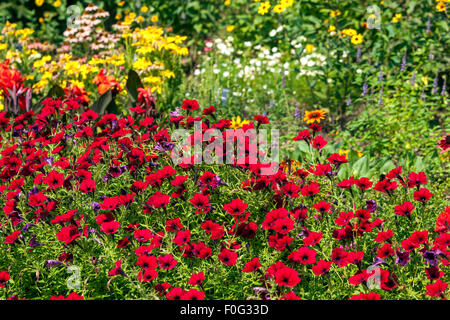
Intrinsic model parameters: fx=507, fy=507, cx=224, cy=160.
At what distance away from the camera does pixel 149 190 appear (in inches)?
115

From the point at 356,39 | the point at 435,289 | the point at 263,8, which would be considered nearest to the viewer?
the point at 435,289

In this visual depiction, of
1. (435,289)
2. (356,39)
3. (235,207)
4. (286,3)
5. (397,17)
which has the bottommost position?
(435,289)

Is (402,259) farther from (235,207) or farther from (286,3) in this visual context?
(286,3)

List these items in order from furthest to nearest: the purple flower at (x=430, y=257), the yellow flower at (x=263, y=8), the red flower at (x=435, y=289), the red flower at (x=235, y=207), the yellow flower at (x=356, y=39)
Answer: the yellow flower at (x=263, y=8)
the yellow flower at (x=356, y=39)
the red flower at (x=235, y=207)
the purple flower at (x=430, y=257)
the red flower at (x=435, y=289)

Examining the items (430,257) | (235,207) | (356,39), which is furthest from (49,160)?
(356,39)

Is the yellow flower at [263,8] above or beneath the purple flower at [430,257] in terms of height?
above

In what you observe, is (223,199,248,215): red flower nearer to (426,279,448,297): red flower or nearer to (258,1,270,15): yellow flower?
(426,279,448,297): red flower

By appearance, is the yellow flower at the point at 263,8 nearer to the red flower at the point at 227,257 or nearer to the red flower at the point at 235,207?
the red flower at the point at 235,207

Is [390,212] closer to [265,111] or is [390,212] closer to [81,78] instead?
[265,111]

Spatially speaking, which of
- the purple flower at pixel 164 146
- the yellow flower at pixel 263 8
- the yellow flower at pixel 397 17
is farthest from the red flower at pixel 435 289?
the yellow flower at pixel 263 8

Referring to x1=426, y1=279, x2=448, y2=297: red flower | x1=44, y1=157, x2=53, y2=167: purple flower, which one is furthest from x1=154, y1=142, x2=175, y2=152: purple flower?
x1=426, y1=279, x2=448, y2=297: red flower

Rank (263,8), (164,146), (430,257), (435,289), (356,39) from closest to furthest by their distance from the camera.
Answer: (435,289) → (430,257) → (164,146) → (356,39) → (263,8)

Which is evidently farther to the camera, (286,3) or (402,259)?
(286,3)

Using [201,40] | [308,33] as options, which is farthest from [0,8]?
[308,33]
